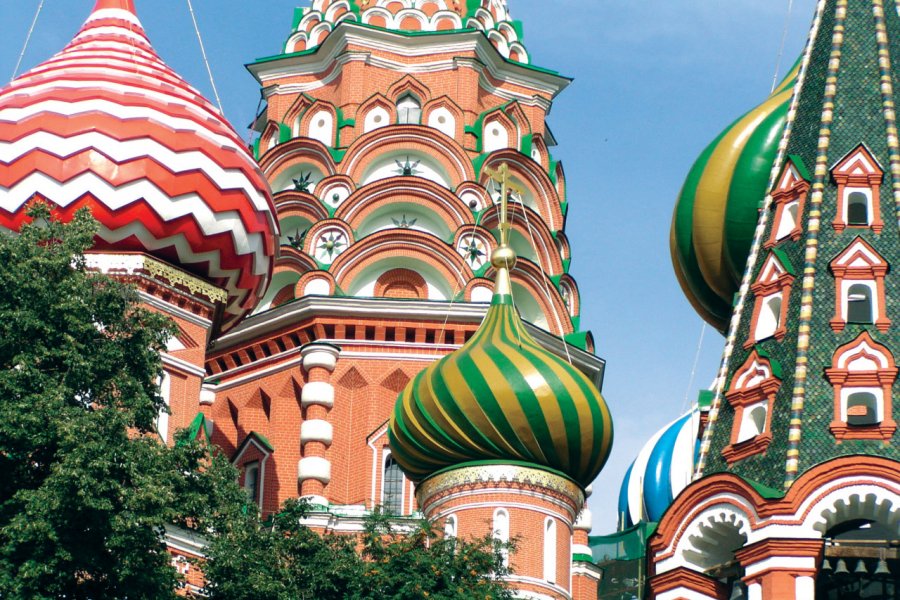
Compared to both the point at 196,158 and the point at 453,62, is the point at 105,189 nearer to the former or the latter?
the point at 196,158

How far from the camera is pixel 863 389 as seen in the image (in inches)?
655

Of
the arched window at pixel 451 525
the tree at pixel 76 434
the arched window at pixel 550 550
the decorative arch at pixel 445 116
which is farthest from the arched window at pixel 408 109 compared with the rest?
the tree at pixel 76 434

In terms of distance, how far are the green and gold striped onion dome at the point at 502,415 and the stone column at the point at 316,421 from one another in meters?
1.75

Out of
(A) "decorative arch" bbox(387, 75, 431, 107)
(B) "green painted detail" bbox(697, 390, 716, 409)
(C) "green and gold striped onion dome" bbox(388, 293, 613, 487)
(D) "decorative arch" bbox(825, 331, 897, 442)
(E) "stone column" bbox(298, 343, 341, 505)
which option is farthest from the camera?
(A) "decorative arch" bbox(387, 75, 431, 107)

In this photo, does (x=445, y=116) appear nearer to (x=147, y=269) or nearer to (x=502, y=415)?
(x=502, y=415)

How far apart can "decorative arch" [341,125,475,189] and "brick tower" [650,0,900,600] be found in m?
8.40

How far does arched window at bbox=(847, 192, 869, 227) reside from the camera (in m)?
17.8

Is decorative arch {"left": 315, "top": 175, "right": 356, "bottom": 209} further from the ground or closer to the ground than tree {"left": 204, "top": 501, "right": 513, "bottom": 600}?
further from the ground

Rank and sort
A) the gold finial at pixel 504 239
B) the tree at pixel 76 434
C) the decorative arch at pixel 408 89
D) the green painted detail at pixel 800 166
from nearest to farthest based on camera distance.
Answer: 1. the tree at pixel 76 434
2. the green painted detail at pixel 800 166
3. the gold finial at pixel 504 239
4. the decorative arch at pixel 408 89

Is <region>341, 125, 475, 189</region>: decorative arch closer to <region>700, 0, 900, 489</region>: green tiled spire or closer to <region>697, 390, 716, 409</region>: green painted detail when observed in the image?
<region>700, 0, 900, 489</region>: green tiled spire

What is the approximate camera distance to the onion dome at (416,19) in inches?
1128

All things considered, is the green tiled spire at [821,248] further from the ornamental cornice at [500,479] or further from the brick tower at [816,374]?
the ornamental cornice at [500,479]

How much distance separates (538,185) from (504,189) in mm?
1900

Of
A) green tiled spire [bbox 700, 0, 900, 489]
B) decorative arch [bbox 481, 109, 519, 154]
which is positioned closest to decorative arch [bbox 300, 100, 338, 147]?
A: decorative arch [bbox 481, 109, 519, 154]
